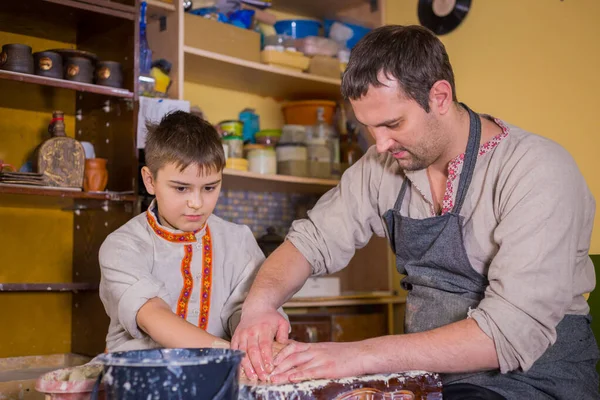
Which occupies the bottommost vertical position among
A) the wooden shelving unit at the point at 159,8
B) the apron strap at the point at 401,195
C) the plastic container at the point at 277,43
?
the apron strap at the point at 401,195

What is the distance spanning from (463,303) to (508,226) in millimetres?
226

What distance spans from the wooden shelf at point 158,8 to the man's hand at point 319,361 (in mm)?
1978

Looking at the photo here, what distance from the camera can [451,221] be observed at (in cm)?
165

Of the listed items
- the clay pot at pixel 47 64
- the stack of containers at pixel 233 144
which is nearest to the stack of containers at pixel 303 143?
the stack of containers at pixel 233 144

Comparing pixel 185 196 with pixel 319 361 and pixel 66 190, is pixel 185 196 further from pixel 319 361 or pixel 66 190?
pixel 66 190

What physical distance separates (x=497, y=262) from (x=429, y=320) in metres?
0.27

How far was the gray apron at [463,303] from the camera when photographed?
4.98 ft

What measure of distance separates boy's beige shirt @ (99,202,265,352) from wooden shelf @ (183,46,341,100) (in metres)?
1.29

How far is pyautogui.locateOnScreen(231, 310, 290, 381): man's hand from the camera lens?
136 centimetres

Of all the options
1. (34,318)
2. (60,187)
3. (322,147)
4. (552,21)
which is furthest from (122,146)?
(552,21)

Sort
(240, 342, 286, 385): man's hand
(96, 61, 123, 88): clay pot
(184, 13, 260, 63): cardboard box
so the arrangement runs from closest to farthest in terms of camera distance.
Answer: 1. (240, 342, 286, 385): man's hand
2. (96, 61, 123, 88): clay pot
3. (184, 13, 260, 63): cardboard box

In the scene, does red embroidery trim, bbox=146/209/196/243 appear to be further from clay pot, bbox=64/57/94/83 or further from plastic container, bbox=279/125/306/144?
plastic container, bbox=279/125/306/144

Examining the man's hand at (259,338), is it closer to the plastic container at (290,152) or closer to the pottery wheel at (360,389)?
the pottery wheel at (360,389)

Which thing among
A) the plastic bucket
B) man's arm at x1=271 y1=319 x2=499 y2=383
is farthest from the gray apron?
the plastic bucket
